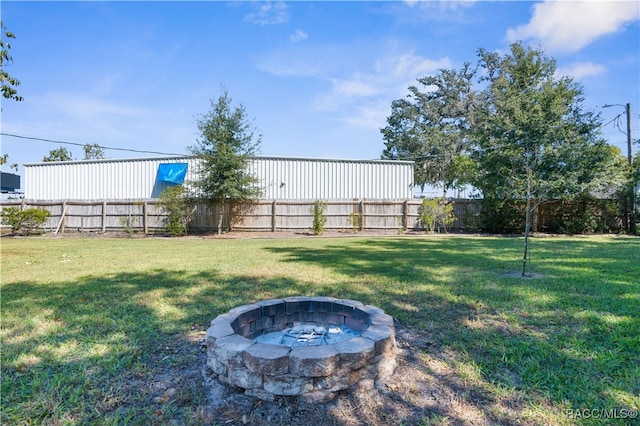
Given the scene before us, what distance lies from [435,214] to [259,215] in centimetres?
819

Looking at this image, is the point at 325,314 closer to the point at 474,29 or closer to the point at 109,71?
the point at 474,29

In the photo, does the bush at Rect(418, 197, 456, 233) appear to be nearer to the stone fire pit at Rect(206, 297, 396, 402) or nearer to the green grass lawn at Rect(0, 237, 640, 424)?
the green grass lawn at Rect(0, 237, 640, 424)

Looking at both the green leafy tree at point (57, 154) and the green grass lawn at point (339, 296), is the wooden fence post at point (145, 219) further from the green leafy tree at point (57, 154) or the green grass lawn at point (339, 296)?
the green leafy tree at point (57, 154)

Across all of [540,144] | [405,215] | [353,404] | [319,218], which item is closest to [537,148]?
[540,144]

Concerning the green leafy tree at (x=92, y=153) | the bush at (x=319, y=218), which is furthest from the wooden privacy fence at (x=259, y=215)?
the green leafy tree at (x=92, y=153)

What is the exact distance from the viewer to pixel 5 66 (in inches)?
248

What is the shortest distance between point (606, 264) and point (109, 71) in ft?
52.6

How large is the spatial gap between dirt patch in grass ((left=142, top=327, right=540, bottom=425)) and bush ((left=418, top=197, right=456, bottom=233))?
12633 millimetres

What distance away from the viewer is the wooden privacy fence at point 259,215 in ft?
48.6

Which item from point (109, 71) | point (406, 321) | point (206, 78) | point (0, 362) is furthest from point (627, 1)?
point (109, 71)

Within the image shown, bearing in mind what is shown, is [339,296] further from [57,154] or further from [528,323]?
[57,154]

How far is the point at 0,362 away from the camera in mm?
2232
